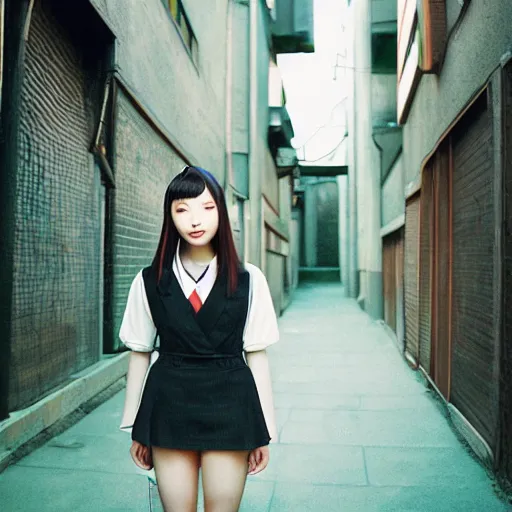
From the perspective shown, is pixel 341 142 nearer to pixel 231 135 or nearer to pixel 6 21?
pixel 231 135

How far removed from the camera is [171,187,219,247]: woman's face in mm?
1951

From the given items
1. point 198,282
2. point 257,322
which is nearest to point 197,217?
point 198,282

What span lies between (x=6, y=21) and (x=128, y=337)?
2544 mm

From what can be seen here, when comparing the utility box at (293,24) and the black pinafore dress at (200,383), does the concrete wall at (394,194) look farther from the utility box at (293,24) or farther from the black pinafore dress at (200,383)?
the black pinafore dress at (200,383)

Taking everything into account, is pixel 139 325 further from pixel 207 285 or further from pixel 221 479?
pixel 221 479

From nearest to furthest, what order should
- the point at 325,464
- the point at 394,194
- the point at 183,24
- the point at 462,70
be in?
the point at 325,464, the point at 462,70, the point at 183,24, the point at 394,194

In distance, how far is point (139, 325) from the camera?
A: 2.00m

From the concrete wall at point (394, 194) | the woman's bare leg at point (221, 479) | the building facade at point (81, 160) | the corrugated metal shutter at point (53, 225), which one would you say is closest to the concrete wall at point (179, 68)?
the building facade at point (81, 160)

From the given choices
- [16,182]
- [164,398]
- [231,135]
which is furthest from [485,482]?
[231,135]

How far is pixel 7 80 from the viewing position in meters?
3.37

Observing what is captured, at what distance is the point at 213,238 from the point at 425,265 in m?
4.75

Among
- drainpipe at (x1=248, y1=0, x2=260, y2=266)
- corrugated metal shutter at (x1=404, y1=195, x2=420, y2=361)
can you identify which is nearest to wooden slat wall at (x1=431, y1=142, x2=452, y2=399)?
corrugated metal shutter at (x1=404, y1=195, x2=420, y2=361)

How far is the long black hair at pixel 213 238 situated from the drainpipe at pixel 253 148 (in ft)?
31.7

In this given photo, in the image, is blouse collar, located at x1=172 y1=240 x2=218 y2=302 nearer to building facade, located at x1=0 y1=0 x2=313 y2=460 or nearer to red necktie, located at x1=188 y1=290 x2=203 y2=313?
red necktie, located at x1=188 y1=290 x2=203 y2=313
